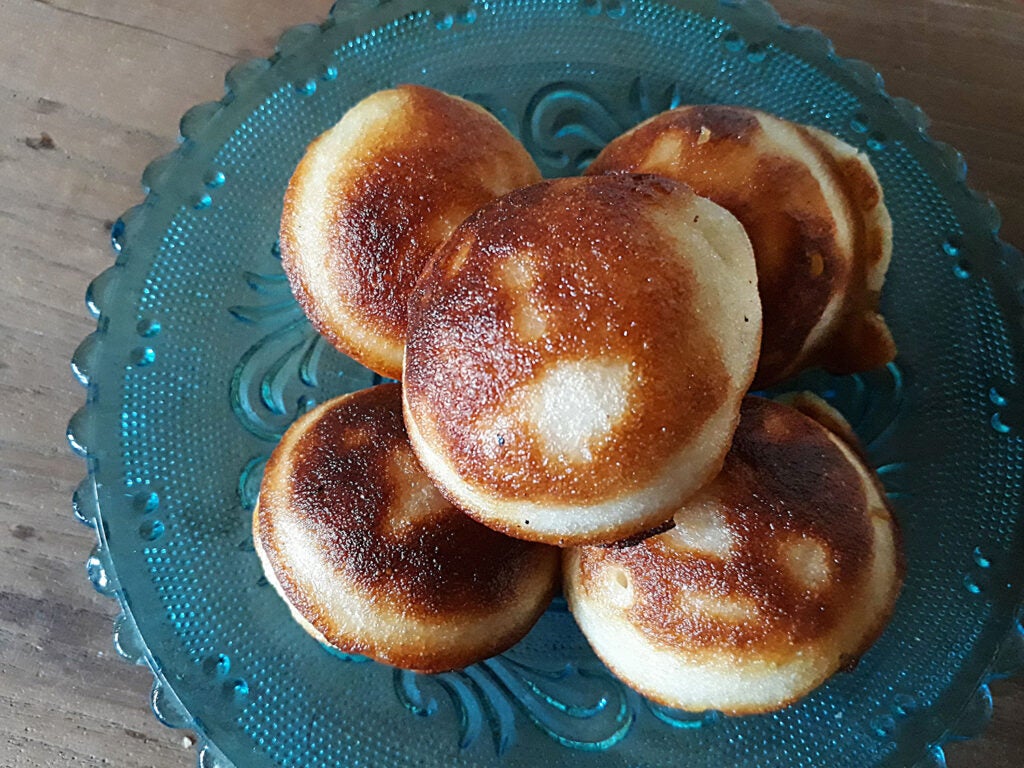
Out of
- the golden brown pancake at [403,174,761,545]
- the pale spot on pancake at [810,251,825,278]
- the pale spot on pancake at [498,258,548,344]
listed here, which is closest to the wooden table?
the pale spot on pancake at [810,251,825,278]

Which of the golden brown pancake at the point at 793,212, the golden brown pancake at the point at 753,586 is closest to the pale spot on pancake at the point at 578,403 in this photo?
the golden brown pancake at the point at 753,586

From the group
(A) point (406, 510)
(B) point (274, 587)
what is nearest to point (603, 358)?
(A) point (406, 510)

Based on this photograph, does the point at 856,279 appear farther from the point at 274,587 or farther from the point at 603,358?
the point at 274,587

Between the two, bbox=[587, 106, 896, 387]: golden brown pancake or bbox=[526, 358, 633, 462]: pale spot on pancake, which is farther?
bbox=[587, 106, 896, 387]: golden brown pancake

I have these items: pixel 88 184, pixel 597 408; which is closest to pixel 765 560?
pixel 597 408

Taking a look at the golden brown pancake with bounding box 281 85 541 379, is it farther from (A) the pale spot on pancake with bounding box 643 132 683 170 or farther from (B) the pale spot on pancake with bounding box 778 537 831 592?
(B) the pale spot on pancake with bounding box 778 537 831 592
